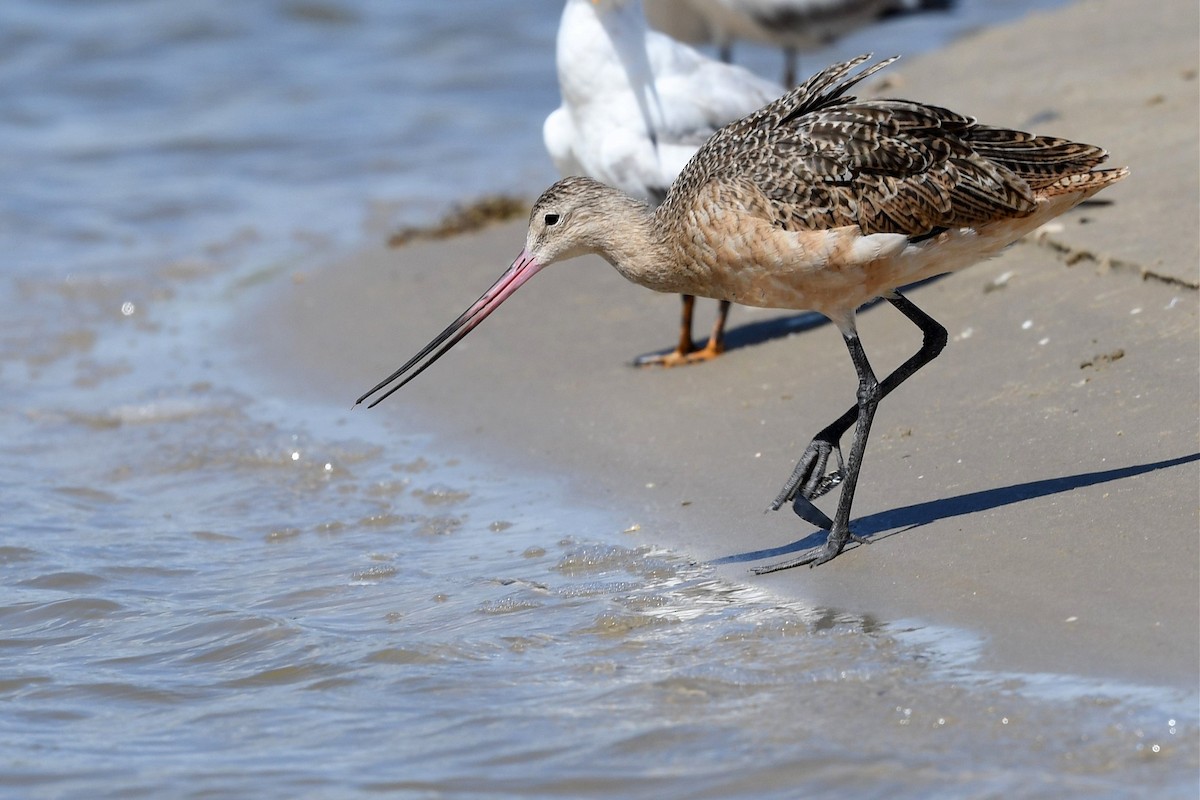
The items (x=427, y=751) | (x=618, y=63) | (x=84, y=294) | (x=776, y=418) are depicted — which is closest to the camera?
(x=427, y=751)

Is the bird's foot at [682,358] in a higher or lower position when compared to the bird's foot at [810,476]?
lower

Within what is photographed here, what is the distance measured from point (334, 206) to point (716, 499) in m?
6.58

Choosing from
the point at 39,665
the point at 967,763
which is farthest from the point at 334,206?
the point at 967,763

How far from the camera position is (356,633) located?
4887 millimetres

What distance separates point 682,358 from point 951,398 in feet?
5.43

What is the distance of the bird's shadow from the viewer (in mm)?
4918

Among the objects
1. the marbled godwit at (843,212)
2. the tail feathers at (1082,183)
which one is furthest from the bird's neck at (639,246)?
the tail feathers at (1082,183)

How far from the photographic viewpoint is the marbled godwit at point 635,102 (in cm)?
754

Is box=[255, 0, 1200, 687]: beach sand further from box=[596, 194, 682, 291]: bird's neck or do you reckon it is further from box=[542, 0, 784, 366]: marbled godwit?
box=[596, 194, 682, 291]: bird's neck

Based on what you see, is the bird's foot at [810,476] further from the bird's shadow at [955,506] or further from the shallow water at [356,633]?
the shallow water at [356,633]

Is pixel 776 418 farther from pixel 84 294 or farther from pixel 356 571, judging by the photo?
pixel 84 294

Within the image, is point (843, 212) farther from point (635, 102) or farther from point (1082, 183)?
point (635, 102)

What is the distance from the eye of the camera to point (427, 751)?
4020 millimetres

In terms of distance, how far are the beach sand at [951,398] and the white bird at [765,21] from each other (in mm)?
2011
